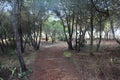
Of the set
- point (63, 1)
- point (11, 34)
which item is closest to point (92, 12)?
point (63, 1)

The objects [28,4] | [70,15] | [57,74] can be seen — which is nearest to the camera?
[57,74]

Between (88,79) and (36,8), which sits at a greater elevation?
(36,8)

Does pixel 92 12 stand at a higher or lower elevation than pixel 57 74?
higher

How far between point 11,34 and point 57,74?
12.0 metres

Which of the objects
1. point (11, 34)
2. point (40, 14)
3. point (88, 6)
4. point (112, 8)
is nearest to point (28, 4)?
point (40, 14)

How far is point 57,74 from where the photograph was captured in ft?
30.8

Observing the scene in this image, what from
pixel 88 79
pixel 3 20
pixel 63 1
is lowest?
pixel 88 79

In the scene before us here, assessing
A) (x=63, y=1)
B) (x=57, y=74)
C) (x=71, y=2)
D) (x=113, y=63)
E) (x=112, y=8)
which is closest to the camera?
(x=57, y=74)

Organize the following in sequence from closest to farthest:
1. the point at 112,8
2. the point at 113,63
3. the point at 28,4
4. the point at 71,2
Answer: the point at 113,63
the point at 112,8
the point at 71,2
the point at 28,4

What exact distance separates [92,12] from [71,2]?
185 centimetres

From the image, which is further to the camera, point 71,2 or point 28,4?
point 28,4

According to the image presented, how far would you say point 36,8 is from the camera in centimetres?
1856

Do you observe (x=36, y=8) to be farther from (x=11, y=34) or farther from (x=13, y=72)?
(x=13, y=72)

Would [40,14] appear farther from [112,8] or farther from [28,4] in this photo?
[112,8]
